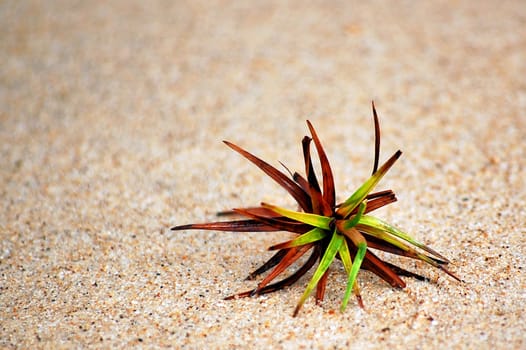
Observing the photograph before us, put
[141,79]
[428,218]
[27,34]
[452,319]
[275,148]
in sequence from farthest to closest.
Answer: [27,34] → [141,79] → [275,148] → [428,218] → [452,319]

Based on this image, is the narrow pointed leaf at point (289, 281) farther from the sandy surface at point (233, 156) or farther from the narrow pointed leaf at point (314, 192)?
the narrow pointed leaf at point (314, 192)

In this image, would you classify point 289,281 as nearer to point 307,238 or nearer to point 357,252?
point 307,238

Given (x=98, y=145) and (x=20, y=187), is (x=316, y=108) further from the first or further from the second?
(x=20, y=187)

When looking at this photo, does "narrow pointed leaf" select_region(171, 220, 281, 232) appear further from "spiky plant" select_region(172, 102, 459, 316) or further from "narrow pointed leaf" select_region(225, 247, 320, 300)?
"narrow pointed leaf" select_region(225, 247, 320, 300)

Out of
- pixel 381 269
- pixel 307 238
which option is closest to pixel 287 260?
pixel 307 238

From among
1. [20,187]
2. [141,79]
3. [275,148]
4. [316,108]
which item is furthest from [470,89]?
[20,187]

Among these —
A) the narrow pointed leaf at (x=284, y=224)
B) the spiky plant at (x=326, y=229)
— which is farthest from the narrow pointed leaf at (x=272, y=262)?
the narrow pointed leaf at (x=284, y=224)

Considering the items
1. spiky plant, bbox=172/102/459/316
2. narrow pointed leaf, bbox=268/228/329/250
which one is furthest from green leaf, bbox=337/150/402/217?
narrow pointed leaf, bbox=268/228/329/250
